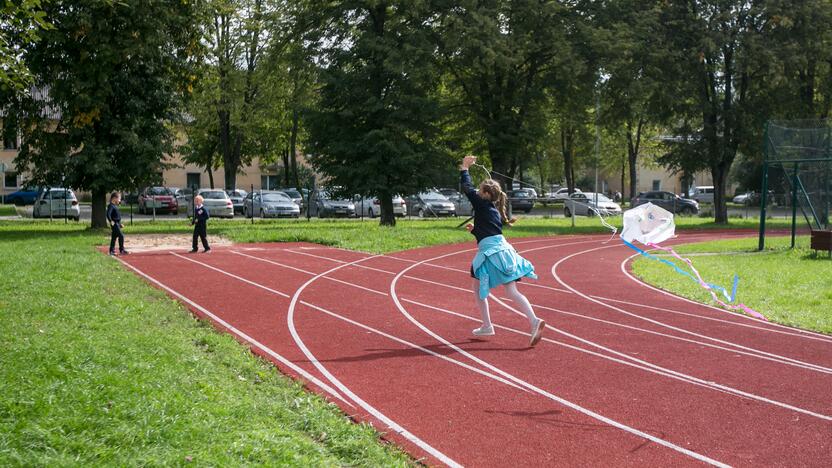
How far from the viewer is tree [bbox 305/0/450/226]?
2917cm

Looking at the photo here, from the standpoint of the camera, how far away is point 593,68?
3281cm

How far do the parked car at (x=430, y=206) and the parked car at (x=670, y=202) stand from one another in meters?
11.9

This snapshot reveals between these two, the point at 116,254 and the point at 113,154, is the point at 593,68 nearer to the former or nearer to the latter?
the point at 113,154

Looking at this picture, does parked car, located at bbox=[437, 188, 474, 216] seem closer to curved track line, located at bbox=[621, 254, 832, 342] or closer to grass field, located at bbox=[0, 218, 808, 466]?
curved track line, located at bbox=[621, 254, 832, 342]

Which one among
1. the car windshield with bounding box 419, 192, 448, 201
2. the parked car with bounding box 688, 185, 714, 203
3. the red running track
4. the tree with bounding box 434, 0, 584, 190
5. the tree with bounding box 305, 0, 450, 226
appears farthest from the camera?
the parked car with bounding box 688, 185, 714, 203

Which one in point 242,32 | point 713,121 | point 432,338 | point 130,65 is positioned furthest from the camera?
point 242,32

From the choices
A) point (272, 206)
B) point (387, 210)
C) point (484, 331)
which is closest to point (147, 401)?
point (484, 331)

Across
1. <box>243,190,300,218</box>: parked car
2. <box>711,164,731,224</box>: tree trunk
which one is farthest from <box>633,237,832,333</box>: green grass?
<box>243,190,300,218</box>: parked car

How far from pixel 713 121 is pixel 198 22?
22.2 metres

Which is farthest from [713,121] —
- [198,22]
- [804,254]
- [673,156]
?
[198,22]

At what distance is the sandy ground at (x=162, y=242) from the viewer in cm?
2229

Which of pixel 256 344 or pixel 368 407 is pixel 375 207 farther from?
pixel 368 407

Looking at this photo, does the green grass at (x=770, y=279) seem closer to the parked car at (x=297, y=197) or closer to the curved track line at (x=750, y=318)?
the curved track line at (x=750, y=318)

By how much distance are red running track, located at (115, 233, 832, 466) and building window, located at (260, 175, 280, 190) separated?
214 feet
